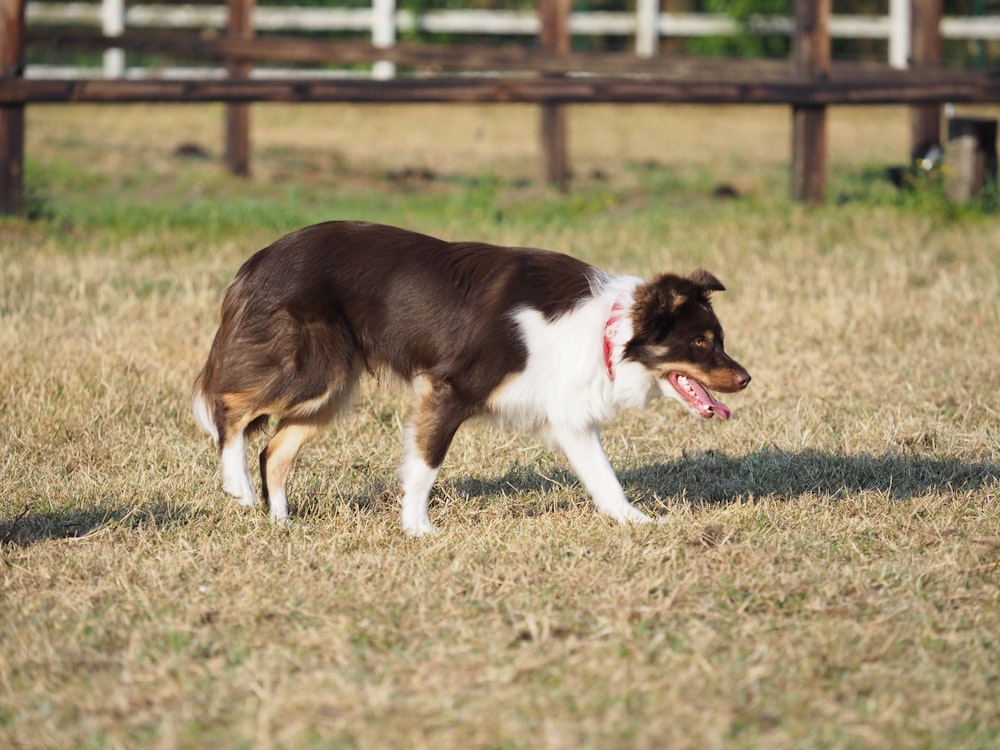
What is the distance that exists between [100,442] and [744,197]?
27.0ft

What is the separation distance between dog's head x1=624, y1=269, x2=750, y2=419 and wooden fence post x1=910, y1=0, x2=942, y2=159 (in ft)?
29.7

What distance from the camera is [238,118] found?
49.8ft

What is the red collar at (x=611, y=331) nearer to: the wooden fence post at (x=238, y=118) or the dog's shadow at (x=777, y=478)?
the dog's shadow at (x=777, y=478)

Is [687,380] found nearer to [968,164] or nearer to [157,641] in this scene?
[157,641]

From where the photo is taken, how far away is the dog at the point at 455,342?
5.32 m

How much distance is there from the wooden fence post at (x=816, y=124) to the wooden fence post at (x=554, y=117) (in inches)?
97.1

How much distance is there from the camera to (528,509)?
5875 millimetres

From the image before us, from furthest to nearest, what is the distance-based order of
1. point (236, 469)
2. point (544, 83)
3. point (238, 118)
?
point (238, 118) → point (544, 83) → point (236, 469)

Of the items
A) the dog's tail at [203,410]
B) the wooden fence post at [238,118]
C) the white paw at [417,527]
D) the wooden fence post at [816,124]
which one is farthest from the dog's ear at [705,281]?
the wooden fence post at [238,118]

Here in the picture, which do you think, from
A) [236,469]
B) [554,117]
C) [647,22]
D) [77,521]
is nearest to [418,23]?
[647,22]

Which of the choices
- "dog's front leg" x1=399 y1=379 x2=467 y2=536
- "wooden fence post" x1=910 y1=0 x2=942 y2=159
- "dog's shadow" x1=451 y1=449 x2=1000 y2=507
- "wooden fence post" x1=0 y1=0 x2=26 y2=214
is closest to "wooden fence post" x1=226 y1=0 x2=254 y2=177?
"wooden fence post" x1=0 y1=0 x2=26 y2=214

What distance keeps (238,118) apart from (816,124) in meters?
6.45

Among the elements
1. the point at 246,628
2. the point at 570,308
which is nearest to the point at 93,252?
the point at 570,308

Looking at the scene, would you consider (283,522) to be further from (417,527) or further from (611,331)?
(611,331)
